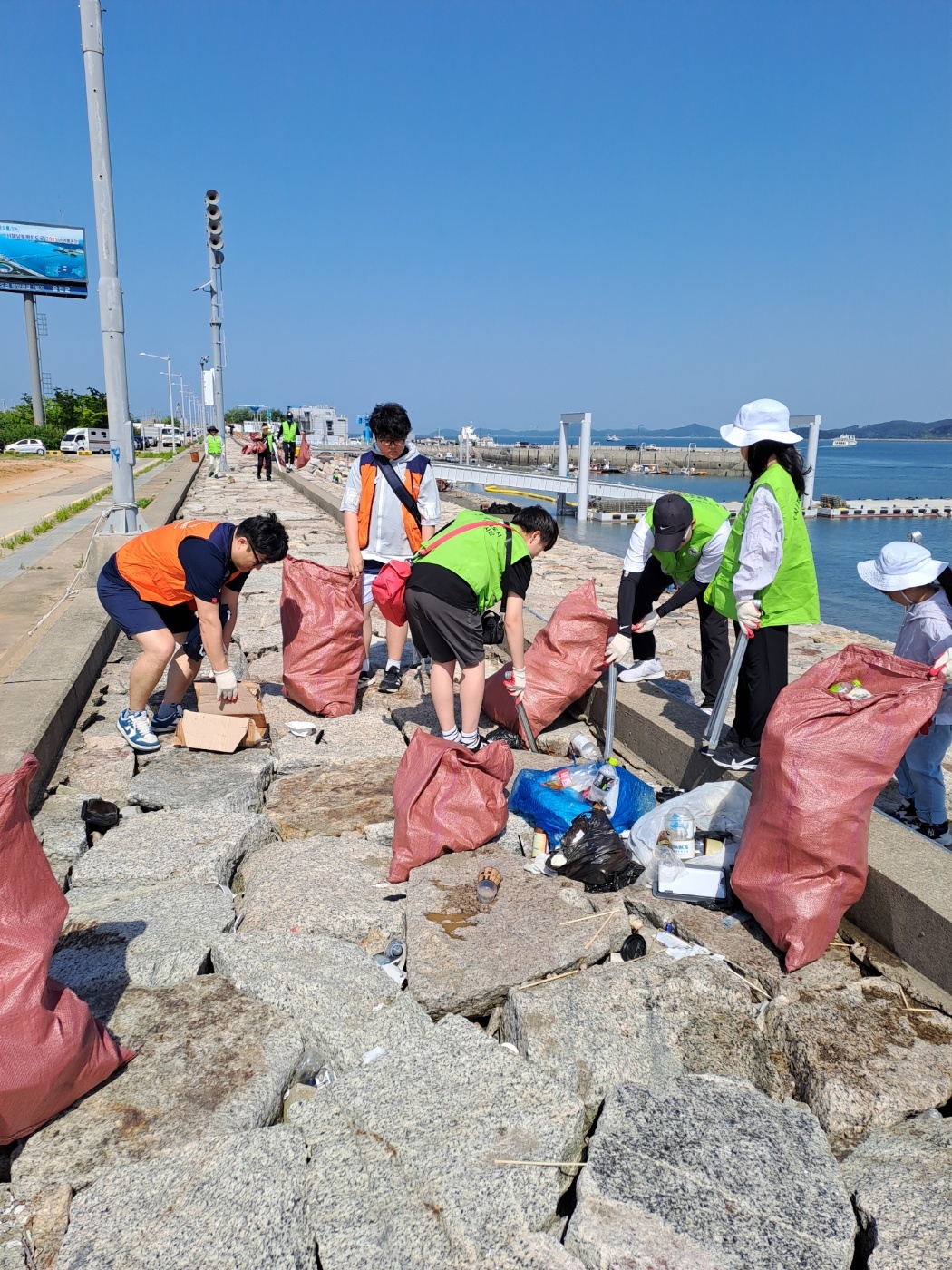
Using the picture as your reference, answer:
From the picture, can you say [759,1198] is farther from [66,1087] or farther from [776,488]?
[776,488]

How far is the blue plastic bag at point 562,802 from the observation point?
329 cm

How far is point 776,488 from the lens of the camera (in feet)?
10.6

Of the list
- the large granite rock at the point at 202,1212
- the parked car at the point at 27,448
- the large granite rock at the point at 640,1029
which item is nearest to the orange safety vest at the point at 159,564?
the large granite rock at the point at 640,1029

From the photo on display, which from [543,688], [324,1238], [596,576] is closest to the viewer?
[324,1238]

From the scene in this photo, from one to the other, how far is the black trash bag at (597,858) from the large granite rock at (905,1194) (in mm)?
1137

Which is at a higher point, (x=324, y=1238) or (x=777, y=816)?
(x=777, y=816)

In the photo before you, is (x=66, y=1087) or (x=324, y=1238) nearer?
(x=324, y=1238)

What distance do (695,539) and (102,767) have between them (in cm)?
306

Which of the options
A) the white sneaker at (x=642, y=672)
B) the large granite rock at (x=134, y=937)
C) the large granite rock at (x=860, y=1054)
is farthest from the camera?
the white sneaker at (x=642, y=672)

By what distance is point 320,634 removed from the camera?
15.1 ft

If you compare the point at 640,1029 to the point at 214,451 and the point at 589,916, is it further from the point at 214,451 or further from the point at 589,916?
the point at 214,451

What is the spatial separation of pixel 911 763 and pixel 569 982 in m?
1.63

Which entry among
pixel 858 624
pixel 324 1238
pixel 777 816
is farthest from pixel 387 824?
pixel 858 624

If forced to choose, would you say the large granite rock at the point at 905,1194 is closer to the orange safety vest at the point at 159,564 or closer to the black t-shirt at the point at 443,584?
the black t-shirt at the point at 443,584
